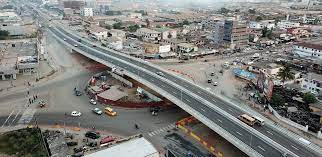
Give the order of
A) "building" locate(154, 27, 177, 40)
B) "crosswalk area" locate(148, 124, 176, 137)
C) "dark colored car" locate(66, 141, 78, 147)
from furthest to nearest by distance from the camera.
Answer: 1. "building" locate(154, 27, 177, 40)
2. "crosswalk area" locate(148, 124, 176, 137)
3. "dark colored car" locate(66, 141, 78, 147)

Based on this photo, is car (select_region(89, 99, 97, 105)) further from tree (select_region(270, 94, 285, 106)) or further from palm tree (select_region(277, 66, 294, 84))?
palm tree (select_region(277, 66, 294, 84))

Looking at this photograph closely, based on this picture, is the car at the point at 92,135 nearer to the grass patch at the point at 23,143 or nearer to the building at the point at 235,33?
the grass patch at the point at 23,143

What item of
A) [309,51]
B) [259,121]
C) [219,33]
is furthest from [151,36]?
[259,121]

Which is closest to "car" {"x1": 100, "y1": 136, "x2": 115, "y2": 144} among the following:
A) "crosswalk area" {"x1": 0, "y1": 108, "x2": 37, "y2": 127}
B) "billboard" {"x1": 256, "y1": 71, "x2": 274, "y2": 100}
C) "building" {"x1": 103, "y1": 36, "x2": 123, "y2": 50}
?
"crosswalk area" {"x1": 0, "y1": 108, "x2": 37, "y2": 127}

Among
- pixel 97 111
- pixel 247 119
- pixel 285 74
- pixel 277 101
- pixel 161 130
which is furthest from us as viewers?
pixel 285 74

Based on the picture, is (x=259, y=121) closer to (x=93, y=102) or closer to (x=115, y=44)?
(x=93, y=102)

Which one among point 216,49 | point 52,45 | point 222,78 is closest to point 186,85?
point 222,78

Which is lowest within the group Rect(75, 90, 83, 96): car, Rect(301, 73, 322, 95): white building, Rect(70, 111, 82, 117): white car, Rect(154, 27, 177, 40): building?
Rect(70, 111, 82, 117): white car
